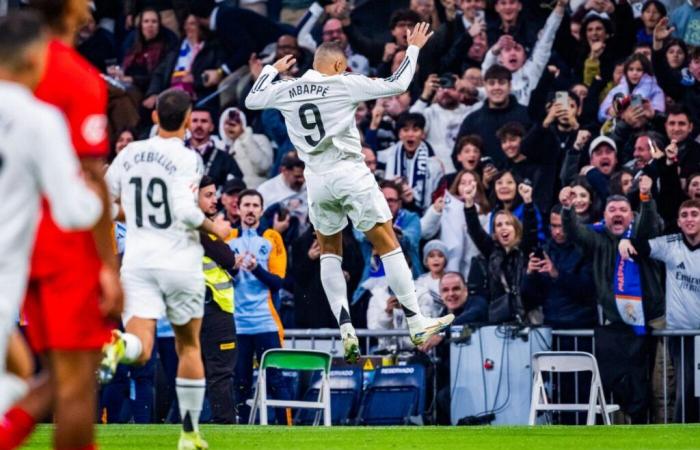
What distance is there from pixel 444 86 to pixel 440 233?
2.32 meters

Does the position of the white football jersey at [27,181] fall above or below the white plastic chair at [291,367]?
above

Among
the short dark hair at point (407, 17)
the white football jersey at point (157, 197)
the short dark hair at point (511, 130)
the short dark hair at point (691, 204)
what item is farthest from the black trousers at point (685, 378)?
the white football jersey at point (157, 197)

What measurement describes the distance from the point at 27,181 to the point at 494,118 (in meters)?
11.8

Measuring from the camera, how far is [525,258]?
1588cm

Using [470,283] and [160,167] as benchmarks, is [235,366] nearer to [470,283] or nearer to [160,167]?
[470,283]

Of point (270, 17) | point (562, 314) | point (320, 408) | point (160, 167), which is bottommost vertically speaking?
point (320, 408)

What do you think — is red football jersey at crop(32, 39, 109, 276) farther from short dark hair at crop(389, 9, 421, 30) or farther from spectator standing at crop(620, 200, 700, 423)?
short dark hair at crop(389, 9, 421, 30)

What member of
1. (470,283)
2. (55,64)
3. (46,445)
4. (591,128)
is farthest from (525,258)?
(55,64)

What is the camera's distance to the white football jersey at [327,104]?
12.6 m

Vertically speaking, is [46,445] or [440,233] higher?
[440,233]

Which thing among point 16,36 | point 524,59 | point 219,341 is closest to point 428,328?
point 219,341

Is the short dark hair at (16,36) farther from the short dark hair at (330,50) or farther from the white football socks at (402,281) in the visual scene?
the white football socks at (402,281)

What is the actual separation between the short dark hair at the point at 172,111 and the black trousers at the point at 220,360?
437cm

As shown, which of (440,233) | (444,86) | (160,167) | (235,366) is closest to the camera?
(160,167)
